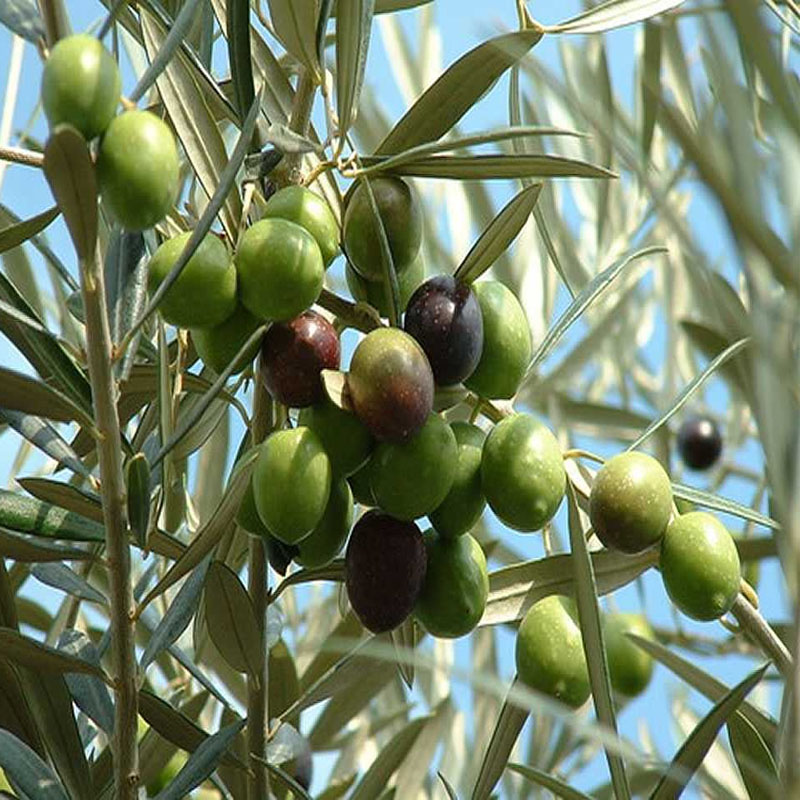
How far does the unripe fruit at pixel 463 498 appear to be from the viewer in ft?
3.16

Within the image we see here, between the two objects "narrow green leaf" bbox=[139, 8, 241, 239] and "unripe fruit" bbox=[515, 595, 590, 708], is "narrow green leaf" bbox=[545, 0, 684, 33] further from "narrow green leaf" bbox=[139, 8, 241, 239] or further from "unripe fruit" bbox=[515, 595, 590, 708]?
"unripe fruit" bbox=[515, 595, 590, 708]

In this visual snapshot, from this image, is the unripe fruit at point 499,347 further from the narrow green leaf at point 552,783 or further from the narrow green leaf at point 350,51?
the narrow green leaf at point 552,783

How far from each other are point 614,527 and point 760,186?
1.80 ft

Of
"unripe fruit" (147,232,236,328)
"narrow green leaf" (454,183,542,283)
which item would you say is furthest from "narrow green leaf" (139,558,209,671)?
"narrow green leaf" (454,183,542,283)

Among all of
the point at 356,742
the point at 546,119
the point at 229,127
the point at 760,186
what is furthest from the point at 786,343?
the point at 546,119

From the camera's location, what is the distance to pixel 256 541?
1.00m

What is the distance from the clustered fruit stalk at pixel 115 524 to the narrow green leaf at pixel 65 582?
0.09 m

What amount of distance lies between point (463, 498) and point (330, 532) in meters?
0.08

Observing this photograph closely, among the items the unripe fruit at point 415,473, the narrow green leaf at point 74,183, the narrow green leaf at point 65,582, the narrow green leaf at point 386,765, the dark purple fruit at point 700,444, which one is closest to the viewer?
the narrow green leaf at point 74,183

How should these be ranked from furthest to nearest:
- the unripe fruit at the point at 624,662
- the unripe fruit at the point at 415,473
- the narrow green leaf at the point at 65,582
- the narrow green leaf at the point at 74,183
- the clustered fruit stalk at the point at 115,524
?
1. the unripe fruit at the point at 624,662
2. the narrow green leaf at the point at 65,582
3. the unripe fruit at the point at 415,473
4. the clustered fruit stalk at the point at 115,524
5. the narrow green leaf at the point at 74,183

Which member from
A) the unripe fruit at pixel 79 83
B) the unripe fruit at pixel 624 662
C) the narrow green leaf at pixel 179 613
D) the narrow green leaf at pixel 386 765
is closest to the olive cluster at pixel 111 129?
the unripe fruit at pixel 79 83

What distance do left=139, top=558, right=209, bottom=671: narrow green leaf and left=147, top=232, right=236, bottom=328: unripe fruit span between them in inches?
5.5

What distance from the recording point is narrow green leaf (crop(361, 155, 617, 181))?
34.7 inches

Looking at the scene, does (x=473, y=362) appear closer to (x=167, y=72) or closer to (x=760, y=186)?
(x=167, y=72)
